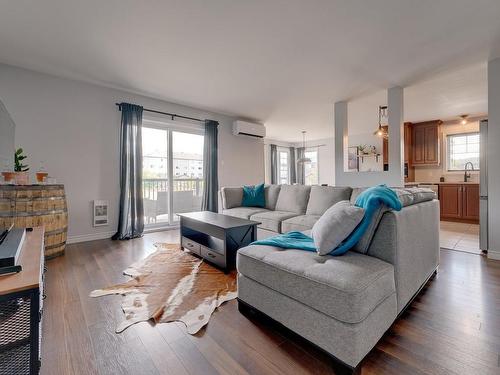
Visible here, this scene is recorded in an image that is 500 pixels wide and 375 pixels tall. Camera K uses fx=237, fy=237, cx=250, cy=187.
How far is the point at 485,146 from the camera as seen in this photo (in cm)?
307

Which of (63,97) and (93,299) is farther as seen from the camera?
(63,97)

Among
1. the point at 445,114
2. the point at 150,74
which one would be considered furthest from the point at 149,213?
the point at 445,114

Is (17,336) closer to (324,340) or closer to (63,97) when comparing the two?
(324,340)

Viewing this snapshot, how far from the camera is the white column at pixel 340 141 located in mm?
4523

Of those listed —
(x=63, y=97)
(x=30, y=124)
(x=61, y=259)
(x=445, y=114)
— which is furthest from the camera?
(x=445, y=114)

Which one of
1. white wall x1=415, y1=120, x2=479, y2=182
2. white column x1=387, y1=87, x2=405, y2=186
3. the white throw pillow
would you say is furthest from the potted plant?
white wall x1=415, y1=120, x2=479, y2=182

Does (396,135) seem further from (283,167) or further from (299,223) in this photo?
(283,167)

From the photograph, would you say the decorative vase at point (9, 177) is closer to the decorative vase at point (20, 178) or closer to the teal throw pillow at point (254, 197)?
the decorative vase at point (20, 178)

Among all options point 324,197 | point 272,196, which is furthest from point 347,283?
point 272,196

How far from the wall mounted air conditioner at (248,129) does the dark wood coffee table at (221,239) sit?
301 centimetres

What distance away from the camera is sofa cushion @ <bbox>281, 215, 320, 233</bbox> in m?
2.97

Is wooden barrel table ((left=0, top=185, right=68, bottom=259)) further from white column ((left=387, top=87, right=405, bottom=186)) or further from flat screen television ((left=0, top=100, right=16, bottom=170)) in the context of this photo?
white column ((left=387, top=87, right=405, bottom=186))

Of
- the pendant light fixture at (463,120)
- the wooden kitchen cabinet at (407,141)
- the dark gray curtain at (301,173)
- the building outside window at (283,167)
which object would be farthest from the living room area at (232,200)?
the dark gray curtain at (301,173)

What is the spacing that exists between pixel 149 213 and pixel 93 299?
2740 millimetres
